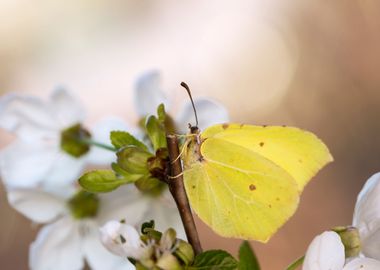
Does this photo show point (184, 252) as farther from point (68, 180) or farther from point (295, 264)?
point (68, 180)

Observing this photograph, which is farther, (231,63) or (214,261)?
(231,63)

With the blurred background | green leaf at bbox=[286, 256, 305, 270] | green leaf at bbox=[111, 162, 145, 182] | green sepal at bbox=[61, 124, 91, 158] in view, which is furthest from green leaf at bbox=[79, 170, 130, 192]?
the blurred background

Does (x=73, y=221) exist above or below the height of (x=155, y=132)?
below

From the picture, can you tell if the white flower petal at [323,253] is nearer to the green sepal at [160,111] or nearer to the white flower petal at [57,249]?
the green sepal at [160,111]

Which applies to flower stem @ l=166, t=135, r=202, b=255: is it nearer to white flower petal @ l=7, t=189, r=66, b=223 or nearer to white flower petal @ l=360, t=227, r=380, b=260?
white flower petal @ l=360, t=227, r=380, b=260

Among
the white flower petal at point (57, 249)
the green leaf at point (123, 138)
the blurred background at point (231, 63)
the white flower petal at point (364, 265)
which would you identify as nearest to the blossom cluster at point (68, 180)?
the white flower petal at point (57, 249)

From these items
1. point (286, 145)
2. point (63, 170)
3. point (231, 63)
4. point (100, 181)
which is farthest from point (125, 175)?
point (231, 63)
